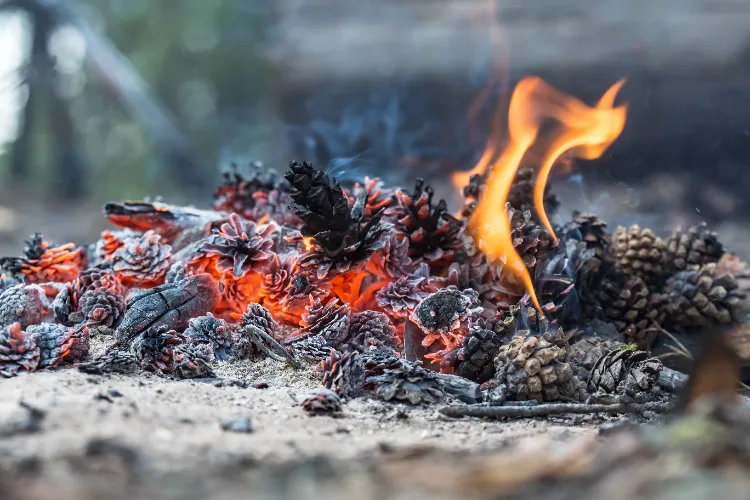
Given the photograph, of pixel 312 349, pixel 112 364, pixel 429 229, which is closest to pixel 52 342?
pixel 112 364

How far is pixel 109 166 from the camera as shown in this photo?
38.6ft

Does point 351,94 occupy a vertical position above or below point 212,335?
above

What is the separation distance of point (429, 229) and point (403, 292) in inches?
13.5

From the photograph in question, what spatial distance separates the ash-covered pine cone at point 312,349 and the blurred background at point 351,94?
1273mm

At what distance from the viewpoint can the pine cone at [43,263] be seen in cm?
306

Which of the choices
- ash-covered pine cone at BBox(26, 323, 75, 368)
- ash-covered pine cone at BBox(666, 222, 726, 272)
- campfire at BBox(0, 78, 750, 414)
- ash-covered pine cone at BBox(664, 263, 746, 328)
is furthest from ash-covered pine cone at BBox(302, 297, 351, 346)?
ash-covered pine cone at BBox(666, 222, 726, 272)

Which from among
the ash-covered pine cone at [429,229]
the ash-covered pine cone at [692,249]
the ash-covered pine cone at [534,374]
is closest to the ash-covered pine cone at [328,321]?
the ash-covered pine cone at [429,229]

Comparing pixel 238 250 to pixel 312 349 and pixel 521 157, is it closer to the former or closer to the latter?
pixel 312 349

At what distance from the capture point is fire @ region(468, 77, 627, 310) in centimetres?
269

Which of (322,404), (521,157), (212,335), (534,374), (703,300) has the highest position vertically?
(521,157)

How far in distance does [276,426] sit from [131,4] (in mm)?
11767

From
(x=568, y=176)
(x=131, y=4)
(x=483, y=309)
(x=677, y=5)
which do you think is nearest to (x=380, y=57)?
(x=677, y=5)

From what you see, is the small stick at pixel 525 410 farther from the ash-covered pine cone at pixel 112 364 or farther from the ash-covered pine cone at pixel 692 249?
the ash-covered pine cone at pixel 692 249

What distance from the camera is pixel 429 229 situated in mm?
2854
